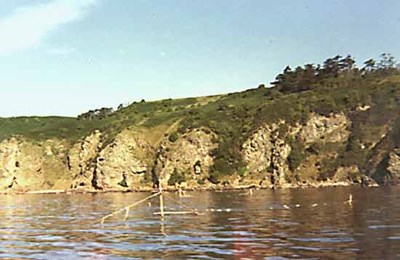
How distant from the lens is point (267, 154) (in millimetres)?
192250

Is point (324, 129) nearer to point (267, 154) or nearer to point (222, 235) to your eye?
point (267, 154)

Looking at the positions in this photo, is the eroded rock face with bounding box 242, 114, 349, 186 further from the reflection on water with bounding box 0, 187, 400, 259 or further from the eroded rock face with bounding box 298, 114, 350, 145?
the reflection on water with bounding box 0, 187, 400, 259

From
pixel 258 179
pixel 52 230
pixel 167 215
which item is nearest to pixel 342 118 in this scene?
pixel 258 179

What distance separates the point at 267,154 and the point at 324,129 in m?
18.4

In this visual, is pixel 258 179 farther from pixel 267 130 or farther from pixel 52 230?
pixel 52 230

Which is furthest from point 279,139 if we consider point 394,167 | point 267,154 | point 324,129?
point 394,167

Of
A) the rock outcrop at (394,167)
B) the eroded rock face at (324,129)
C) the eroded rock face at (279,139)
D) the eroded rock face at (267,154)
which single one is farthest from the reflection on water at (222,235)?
the eroded rock face at (324,129)

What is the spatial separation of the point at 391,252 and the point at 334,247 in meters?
4.72

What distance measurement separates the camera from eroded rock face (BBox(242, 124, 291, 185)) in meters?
187

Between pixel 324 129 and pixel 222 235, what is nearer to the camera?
pixel 222 235

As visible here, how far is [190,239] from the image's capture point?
5200 cm

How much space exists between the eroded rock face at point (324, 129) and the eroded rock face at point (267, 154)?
750 cm

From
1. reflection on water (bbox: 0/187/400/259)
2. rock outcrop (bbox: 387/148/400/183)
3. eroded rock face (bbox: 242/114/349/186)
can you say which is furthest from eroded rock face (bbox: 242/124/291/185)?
reflection on water (bbox: 0/187/400/259)

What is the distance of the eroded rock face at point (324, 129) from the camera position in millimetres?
192125
